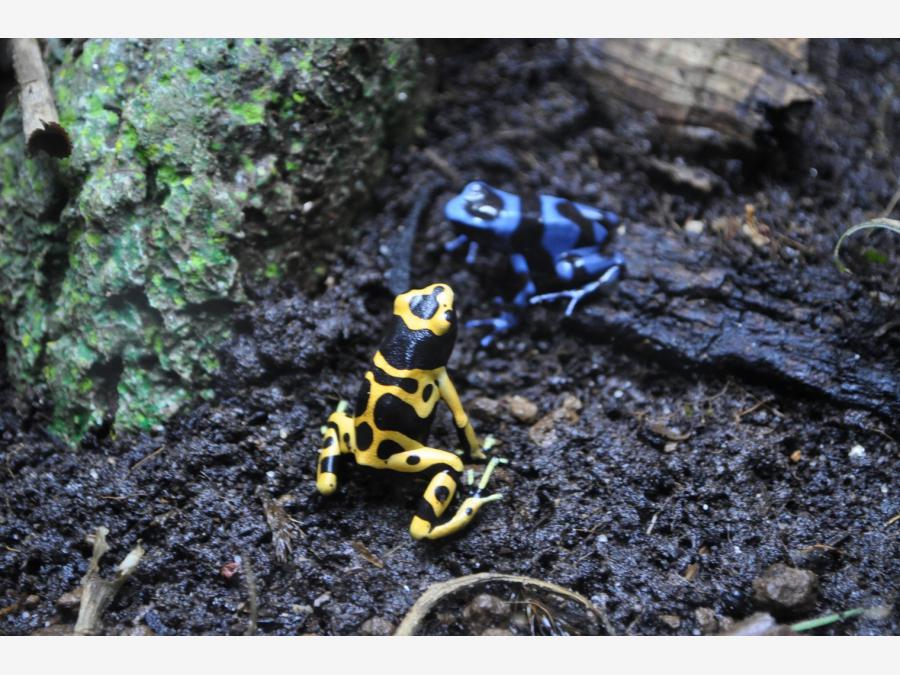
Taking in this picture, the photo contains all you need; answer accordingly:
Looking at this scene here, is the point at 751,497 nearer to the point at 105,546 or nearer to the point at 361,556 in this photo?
the point at 361,556

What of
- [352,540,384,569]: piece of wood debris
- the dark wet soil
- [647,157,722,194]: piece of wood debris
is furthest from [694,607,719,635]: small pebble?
[647,157,722,194]: piece of wood debris

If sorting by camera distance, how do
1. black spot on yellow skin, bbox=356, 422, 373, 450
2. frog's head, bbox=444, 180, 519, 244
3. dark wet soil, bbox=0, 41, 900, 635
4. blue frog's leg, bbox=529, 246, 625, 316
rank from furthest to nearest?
frog's head, bbox=444, 180, 519, 244
blue frog's leg, bbox=529, 246, 625, 316
black spot on yellow skin, bbox=356, 422, 373, 450
dark wet soil, bbox=0, 41, 900, 635

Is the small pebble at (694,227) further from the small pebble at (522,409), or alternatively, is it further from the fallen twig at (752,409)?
the small pebble at (522,409)

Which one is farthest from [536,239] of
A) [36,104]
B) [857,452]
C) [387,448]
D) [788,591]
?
[36,104]

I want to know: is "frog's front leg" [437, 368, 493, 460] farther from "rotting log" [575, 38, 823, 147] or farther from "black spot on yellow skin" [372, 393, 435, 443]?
"rotting log" [575, 38, 823, 147]

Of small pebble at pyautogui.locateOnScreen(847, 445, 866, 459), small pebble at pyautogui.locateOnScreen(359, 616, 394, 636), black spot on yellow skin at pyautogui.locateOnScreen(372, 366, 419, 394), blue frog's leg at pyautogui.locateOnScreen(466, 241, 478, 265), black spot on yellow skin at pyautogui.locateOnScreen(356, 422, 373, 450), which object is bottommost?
small pebble at pyautogui.locateOnScreen(359, 616, 394, 636)

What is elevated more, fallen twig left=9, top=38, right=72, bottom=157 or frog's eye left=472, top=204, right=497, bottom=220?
fallen twig left=9, top=38, right=72, bottom=157

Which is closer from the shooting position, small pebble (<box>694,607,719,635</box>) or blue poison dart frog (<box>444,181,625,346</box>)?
small pebble (<box>694,607,719,635</box>)

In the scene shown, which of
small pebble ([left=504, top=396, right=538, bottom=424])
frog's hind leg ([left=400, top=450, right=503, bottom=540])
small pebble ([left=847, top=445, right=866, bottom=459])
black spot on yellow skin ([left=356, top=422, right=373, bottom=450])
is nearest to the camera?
frog's hind leg ([left=400, top=450, right=503, bottom=540])
